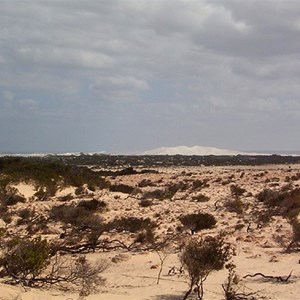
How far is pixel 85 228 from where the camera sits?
17.3 m

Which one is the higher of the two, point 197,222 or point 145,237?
point 197,222

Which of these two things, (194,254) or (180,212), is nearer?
(194,254)

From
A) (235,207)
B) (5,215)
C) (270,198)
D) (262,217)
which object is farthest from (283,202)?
(5,215)

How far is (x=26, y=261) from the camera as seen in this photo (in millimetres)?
10172

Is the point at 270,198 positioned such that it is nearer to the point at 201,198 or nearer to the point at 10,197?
the point at 201,198

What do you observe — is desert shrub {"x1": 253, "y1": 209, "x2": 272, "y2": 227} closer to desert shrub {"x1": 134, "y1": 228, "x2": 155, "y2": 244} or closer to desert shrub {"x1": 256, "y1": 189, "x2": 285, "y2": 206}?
desert shrub {"x1": 256, "y1": 189, "x2": 285, "y2": 206}

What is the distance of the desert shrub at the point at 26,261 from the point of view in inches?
399

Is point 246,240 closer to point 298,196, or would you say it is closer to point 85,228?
point 85,228

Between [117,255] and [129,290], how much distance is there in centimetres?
325

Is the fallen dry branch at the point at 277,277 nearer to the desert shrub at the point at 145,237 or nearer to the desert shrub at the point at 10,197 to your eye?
the desert shrub at the point at 145,237

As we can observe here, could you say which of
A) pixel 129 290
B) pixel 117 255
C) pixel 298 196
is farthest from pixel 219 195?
pixel 129 290

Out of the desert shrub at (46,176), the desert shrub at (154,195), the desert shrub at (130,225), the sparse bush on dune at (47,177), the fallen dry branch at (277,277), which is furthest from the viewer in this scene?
the desert shrub at (46,176)

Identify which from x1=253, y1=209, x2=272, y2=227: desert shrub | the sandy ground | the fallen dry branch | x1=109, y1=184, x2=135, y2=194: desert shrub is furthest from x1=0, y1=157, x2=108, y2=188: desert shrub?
the fallen dry branch

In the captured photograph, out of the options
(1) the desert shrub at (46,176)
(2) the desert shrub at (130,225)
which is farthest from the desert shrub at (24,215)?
(1) the desert shrub at (46,176)
